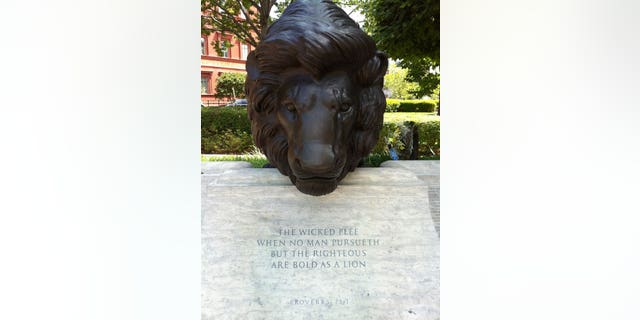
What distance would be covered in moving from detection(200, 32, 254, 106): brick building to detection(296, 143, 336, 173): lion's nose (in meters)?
1.58

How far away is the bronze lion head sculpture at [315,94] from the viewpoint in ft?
7.37

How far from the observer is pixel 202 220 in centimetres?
254

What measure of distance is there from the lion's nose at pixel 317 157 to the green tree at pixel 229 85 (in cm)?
147

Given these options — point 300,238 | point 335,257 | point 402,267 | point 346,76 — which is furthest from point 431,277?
point 346,76

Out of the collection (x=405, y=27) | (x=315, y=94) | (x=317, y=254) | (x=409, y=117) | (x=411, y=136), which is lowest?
(x=317, y=254)

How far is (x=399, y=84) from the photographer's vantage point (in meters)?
4.34

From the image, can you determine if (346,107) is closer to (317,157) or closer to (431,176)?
(317,157)

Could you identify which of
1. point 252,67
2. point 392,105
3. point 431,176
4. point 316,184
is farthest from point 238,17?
point 316,184

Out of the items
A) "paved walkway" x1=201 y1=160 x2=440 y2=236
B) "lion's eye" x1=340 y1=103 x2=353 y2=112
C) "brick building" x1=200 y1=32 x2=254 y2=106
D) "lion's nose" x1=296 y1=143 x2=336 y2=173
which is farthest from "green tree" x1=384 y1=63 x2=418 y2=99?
"lion's nose" x1=296 y1=143 x2=336 y2=173

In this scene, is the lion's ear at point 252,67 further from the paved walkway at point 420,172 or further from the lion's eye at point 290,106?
the paved walkway at point 420,172

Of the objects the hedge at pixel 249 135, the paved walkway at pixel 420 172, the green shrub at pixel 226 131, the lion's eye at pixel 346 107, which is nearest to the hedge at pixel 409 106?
the hedge at pixel 249 135

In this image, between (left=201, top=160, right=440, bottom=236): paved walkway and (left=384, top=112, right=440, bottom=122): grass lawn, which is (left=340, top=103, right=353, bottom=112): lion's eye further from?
(left=384, top=112, right=440, bottom=122): grass lawn

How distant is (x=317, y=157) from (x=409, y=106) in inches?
83.7

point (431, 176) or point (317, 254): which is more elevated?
point (431, 176)
